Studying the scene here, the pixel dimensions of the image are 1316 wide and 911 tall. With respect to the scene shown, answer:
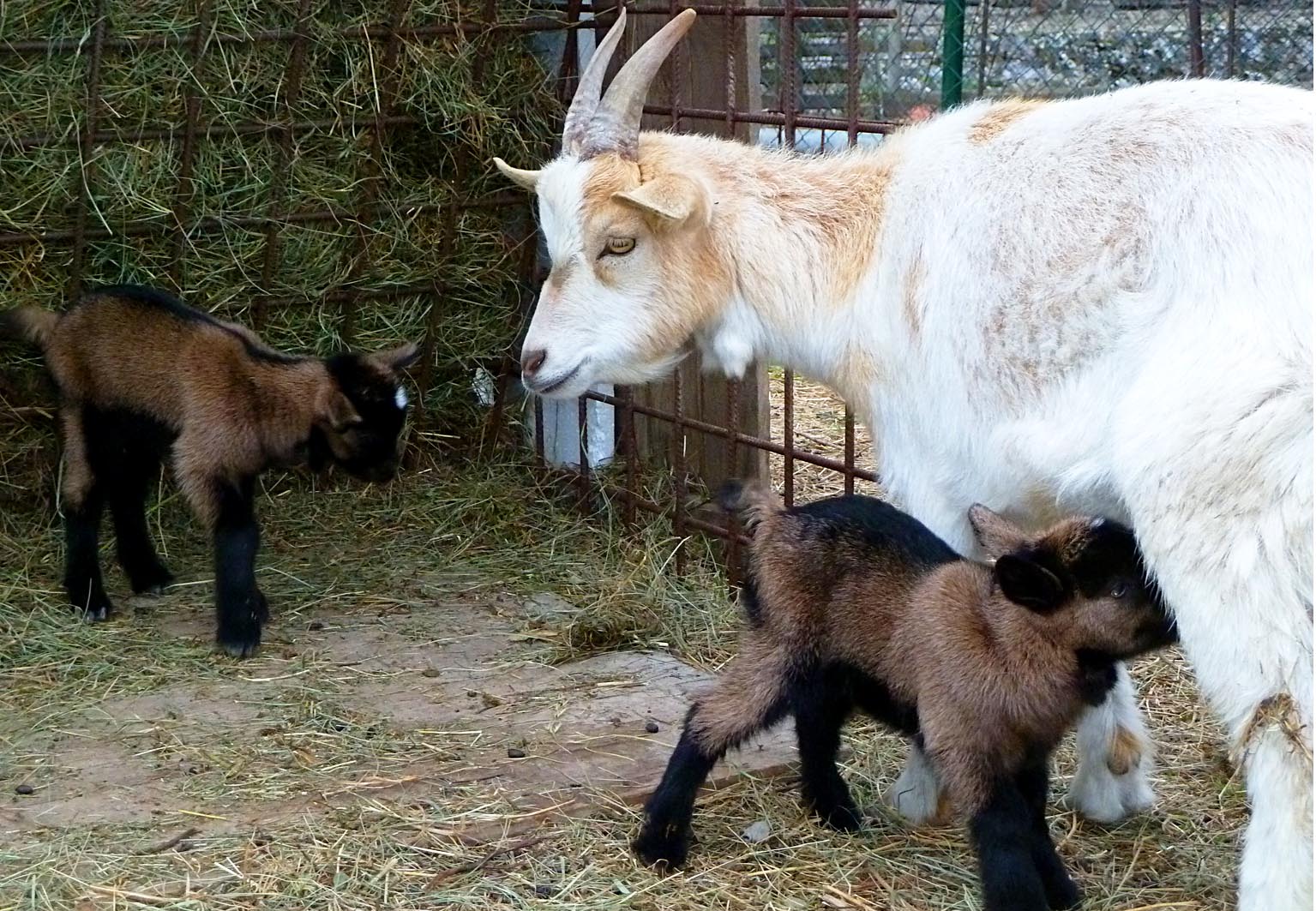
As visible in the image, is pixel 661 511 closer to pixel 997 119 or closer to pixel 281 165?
pixel 281 165

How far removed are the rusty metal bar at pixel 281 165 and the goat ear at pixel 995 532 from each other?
12.1 feet

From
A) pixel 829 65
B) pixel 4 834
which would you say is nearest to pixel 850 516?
pixel 4 834

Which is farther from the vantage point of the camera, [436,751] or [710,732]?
[436,751]

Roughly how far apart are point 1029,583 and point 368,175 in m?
4.03

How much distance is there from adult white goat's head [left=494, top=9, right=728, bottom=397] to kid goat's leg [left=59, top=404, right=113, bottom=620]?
2.34 meters

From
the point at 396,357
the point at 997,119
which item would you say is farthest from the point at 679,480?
the point at 997,119

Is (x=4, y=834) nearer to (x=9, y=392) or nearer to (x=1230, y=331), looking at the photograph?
(x=9, y=392)

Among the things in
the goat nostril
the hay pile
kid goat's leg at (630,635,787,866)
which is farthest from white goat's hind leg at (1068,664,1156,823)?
the hay pile

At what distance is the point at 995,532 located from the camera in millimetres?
4070

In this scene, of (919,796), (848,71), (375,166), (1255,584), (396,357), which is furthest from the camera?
(375,166)

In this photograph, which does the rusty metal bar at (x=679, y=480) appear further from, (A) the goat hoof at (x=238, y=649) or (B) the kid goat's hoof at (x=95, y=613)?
(B) the kid goat's hoof at (x=95, y=613)

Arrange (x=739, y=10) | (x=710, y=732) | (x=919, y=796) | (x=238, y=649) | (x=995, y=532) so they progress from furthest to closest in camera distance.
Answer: (x=739, y=10) → (x=238, y=649) → (x=919, y=796) → (x=710, y=732) → (x=995, y=532)

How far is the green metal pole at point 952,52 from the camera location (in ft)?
21.5

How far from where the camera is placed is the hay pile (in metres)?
6.41
